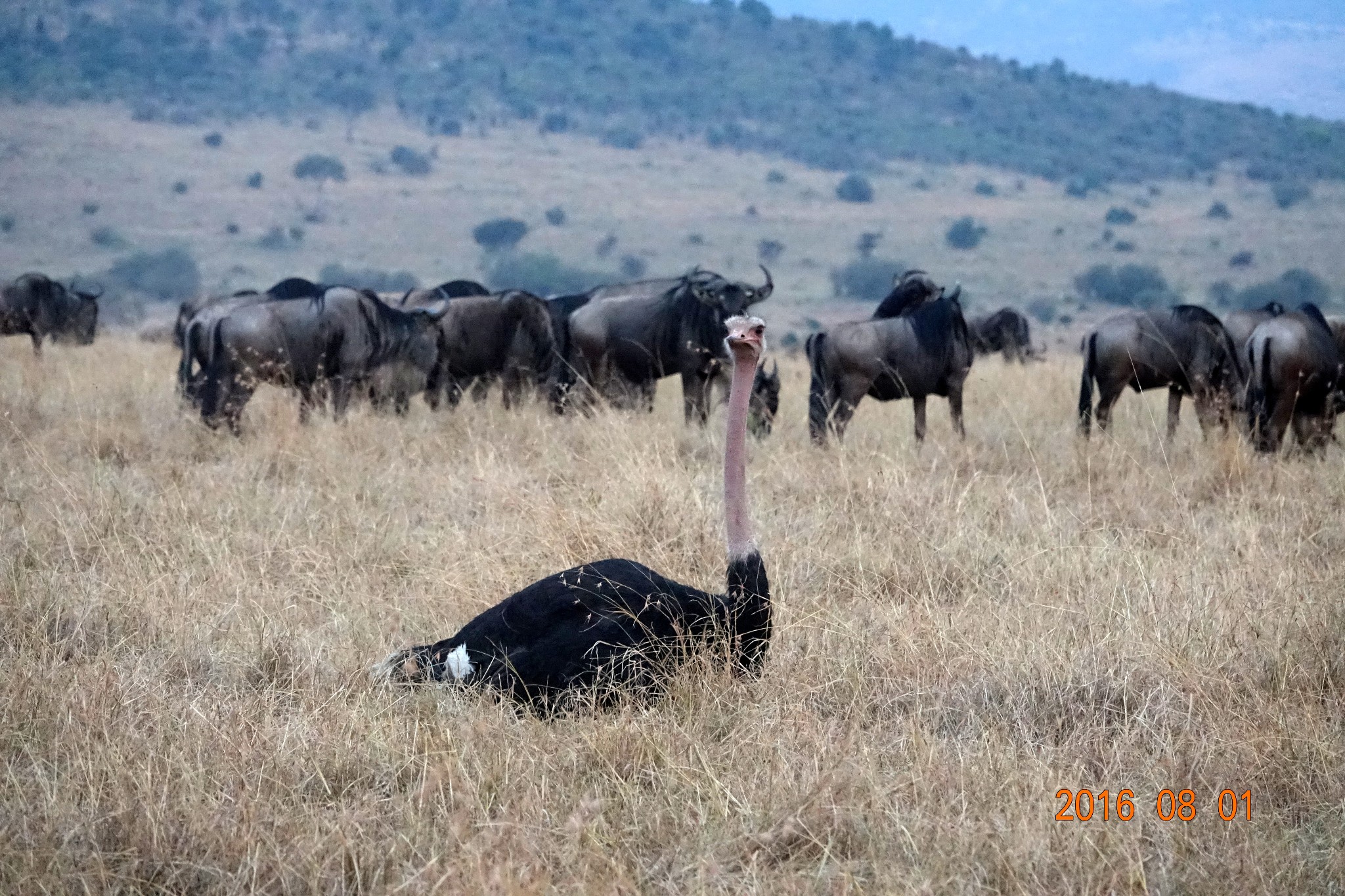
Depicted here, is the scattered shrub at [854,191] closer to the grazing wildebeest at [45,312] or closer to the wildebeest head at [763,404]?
the grazing wildebeest at [45,312]

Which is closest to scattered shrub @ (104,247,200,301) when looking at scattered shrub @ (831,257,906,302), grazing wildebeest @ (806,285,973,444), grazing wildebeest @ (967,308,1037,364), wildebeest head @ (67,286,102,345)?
scattered shrub @ (831,257,906,302)

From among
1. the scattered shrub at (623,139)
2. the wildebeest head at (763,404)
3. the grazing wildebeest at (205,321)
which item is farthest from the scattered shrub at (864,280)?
the grazing wildebeest at (205,321)

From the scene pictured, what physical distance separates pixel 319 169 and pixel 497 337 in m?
40.2

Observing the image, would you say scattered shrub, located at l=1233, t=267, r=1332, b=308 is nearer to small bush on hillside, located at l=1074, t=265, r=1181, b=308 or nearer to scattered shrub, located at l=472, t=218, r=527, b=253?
small bush on hillside, located at l=1074, t=265, r=1181, b=308

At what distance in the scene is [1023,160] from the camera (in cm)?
5925

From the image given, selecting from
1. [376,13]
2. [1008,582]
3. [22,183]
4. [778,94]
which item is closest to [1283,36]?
[778,94]

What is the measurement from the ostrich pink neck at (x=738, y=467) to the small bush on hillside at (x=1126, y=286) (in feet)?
119

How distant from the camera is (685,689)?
410 centimetres

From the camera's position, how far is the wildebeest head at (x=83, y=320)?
18.8 metres

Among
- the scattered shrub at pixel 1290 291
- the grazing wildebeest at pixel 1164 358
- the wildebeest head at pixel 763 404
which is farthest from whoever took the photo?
the scattered shrub at pixel 1290 291

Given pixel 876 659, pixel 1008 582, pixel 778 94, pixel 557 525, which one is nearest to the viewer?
pixel 876 659

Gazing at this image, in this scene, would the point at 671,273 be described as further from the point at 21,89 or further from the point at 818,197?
the point at 21,89

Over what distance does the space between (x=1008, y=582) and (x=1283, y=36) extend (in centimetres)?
14087

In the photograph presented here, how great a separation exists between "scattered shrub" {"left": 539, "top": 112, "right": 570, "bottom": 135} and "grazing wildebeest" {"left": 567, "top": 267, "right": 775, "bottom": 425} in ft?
161
